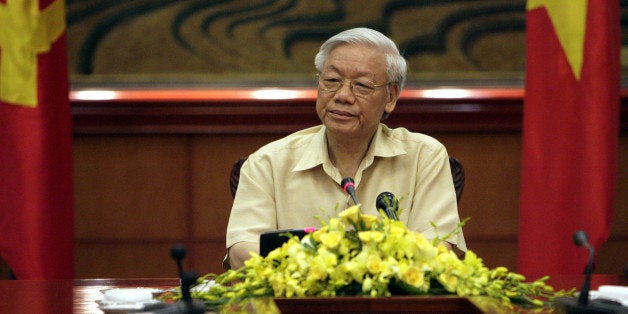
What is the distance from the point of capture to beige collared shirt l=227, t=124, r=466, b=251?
10.9 ft

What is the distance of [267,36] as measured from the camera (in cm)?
519

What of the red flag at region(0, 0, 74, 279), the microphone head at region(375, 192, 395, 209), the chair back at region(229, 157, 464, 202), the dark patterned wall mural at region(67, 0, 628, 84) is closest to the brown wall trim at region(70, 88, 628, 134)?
the dark patterned wall mural at region(67, 0, 628, 84)

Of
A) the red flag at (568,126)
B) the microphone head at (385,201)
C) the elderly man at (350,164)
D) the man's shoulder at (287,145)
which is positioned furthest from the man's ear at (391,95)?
the microphone head at (385,201)

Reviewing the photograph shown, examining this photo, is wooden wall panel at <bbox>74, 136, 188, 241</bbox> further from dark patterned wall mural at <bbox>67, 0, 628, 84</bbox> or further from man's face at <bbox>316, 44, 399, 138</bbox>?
man's face at <bbox>316, 44, 399, 138</bbox>

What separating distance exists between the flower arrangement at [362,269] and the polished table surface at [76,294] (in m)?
0.04

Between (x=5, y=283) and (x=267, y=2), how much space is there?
2.70 metres

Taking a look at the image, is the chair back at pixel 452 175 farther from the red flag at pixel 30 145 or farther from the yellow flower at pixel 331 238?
the yellow flower at pixel 331 238

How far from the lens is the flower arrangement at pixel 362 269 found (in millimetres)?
2125

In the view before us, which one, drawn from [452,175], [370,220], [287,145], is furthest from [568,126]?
[370,220]

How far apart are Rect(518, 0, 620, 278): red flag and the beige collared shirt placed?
733mm

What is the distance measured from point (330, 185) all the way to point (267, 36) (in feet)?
6.43

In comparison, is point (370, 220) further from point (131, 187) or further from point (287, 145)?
point (131, 187)

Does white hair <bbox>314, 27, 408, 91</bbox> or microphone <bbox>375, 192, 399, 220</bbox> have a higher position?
white hair <bbox>314, 27, 408, 91</bbox>

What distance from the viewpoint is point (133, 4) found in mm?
5133
